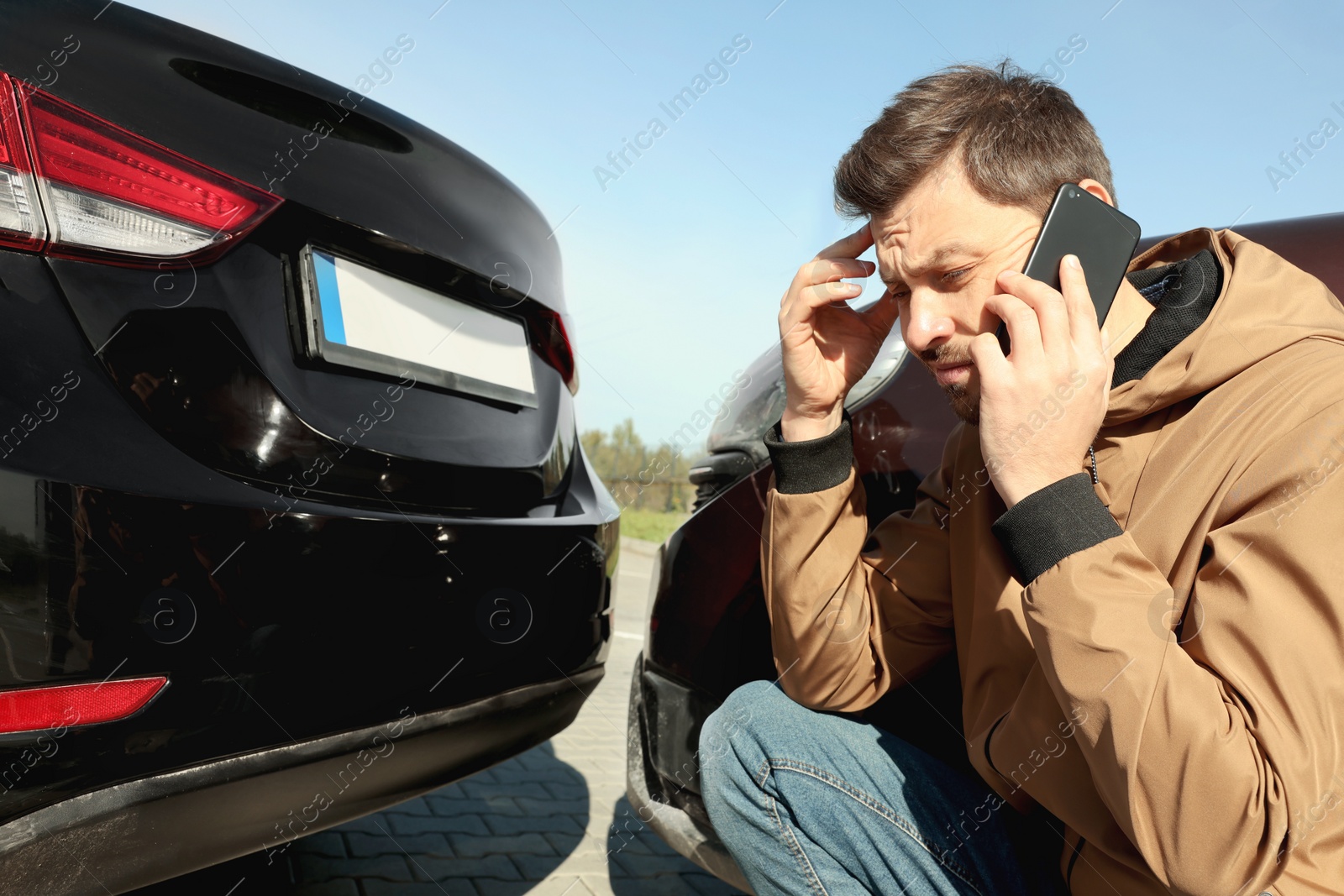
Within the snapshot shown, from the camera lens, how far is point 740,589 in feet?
6.68

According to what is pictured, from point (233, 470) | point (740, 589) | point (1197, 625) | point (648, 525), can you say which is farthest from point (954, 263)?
point (648, 525)

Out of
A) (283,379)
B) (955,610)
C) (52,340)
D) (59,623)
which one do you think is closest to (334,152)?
(283,379)

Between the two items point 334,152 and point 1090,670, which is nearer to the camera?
point 1090,670

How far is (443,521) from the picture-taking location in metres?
1.63

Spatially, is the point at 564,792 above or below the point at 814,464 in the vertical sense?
below

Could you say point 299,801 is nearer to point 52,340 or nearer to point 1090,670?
point 52,340

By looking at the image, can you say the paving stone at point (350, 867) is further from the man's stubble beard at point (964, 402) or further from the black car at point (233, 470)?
the man's stubble beard at point (964, 402)

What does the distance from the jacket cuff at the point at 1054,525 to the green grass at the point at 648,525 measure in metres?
13.0

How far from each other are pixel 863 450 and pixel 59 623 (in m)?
1.40

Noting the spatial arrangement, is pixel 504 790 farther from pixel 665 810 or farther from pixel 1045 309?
pixel 1045 309

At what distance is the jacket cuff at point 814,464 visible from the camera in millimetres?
1785

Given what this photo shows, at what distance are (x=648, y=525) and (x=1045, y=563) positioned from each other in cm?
1548

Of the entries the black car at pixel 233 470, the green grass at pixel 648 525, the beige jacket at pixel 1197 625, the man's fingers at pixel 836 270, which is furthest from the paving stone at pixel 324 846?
the green grass at pixel 648 525

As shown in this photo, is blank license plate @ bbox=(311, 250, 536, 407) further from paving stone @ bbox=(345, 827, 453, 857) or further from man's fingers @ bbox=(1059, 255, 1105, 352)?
paving stone @ bbox=(345, 827, 453, 857)
